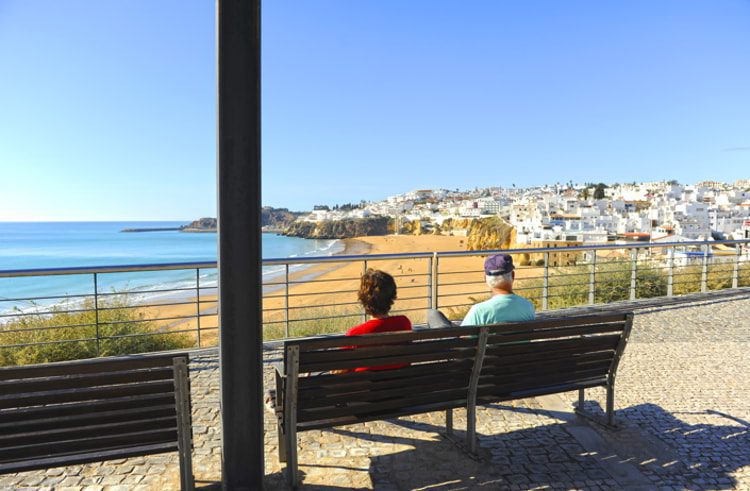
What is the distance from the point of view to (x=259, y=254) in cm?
253

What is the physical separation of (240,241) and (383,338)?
2.83 ft

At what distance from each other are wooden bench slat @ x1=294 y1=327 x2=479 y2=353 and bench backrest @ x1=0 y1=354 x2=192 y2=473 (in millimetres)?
563

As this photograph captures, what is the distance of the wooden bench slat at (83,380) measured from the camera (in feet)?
7.20

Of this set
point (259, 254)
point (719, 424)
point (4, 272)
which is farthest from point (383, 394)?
point (4, 272)

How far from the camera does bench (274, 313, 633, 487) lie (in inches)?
105

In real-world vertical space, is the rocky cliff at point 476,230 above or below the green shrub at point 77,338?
below

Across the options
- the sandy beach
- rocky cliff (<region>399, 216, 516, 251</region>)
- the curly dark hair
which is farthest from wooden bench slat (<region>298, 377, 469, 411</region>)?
rocky cliff (<region>399, 216, 516, 251</region>)

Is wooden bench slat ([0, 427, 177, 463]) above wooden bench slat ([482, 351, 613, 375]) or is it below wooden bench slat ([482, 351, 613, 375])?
below

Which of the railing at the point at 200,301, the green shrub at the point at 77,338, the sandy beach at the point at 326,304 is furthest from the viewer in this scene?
the sandy beach at the point at 326,304

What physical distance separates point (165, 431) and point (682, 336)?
5912mm

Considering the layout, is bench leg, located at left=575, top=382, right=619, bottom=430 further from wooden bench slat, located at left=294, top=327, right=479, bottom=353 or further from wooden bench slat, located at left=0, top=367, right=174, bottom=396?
wooden bench slat, located at left=0, top=367, right=174, bottom=396

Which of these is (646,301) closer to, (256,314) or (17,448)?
(256,314)

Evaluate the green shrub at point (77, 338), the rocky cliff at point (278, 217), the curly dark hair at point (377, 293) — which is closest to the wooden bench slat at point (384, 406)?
the curly dark hair at point (377, 293)

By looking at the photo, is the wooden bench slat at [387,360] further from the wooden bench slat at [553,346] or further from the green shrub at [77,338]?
the green shrub at [77,338]
